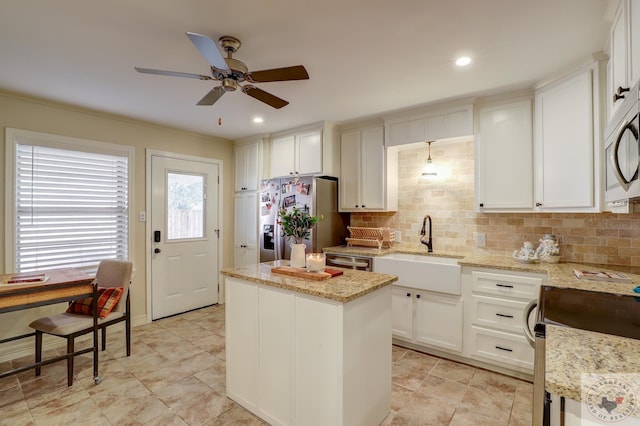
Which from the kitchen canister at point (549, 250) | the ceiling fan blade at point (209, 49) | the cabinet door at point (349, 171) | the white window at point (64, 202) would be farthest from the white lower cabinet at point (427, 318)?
the white window at point (64, 202)

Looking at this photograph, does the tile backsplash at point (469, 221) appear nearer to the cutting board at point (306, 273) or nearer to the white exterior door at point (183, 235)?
the cutting board at point (306, 273)

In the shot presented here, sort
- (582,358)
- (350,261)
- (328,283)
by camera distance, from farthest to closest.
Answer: (350,261) → (328,283) → (582,358)

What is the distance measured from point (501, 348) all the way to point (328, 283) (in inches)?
70.9

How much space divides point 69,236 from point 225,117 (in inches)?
82.7

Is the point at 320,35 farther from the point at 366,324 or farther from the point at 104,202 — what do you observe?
the point at 104,202

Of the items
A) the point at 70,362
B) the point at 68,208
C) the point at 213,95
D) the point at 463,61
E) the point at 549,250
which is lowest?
the point at 70,362

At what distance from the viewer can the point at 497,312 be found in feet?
8.72

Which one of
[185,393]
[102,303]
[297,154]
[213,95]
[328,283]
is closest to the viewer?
[328,283]

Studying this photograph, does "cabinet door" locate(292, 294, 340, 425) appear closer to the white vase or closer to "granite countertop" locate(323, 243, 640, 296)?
the white vase

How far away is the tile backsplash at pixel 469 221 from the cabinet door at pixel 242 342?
2293mm

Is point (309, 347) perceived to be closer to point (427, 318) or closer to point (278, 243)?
point (427, 318)

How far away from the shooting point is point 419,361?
9.56 feet

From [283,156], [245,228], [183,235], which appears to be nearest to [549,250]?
[283,156]

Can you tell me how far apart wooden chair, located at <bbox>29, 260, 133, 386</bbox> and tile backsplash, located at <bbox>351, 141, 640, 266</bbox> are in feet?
8.96
